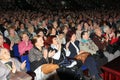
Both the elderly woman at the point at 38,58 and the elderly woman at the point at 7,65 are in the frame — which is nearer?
the elderly woman at the point at 7,65

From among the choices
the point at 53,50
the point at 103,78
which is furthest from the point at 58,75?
the point at 103,78

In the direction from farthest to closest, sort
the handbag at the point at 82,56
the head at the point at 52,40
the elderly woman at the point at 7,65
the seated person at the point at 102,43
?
the seated person at the point at 102,43 < the head at the point at 52,40 < the handbag at the point at 82,56 < the elderly woman at the point at 7,65

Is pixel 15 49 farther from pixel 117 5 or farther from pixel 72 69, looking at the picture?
pixel 117 5

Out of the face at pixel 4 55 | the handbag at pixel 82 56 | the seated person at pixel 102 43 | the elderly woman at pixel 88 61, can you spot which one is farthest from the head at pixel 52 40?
the face at pixel 4 55

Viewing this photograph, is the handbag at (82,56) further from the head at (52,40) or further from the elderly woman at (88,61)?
the head at (52,40)

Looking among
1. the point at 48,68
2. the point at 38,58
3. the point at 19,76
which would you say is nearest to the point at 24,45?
the point at 38,58

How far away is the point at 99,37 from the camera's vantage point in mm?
5395

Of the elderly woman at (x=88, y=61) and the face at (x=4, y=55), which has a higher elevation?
the face at (x=4, y=55)

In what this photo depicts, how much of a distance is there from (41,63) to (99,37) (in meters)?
2.04

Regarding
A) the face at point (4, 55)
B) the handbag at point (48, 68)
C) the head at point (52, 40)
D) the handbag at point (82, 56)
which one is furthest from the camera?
the head at point (52, 40)

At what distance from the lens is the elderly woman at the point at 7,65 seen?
3191 mm

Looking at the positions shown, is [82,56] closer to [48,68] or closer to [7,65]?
[48,68]

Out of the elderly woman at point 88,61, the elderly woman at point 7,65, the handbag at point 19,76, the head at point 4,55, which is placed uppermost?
the head at point 4,55

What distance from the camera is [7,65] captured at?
11.1 ft
